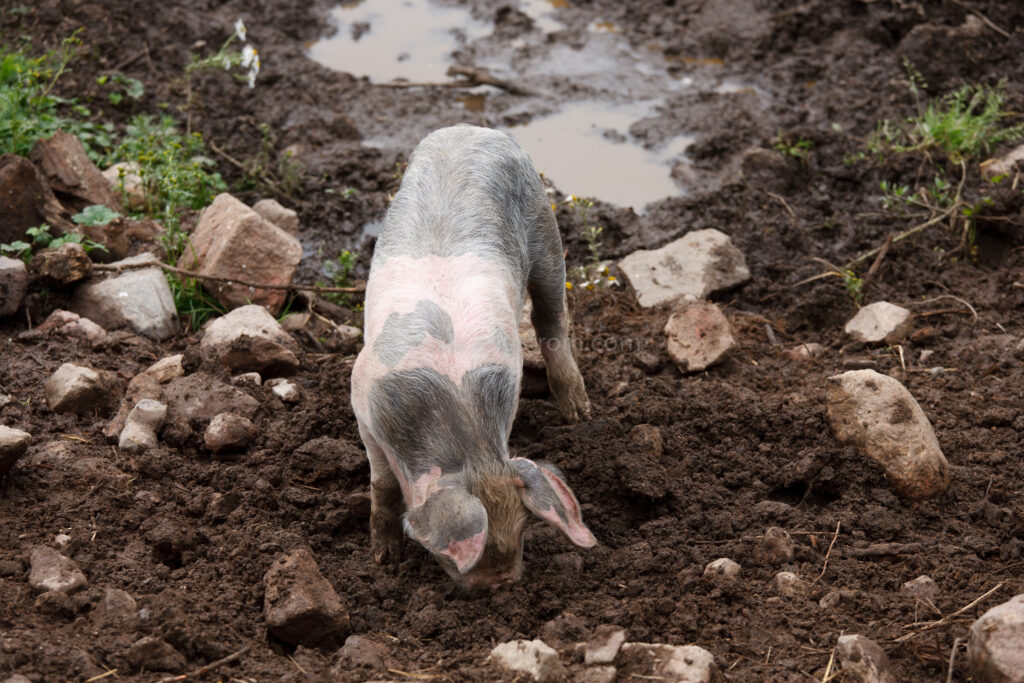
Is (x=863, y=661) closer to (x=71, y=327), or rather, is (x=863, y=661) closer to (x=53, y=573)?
(x=53, y=573)

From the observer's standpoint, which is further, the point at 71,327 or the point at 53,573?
the point at 71,327

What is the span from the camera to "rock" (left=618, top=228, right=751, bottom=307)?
20.5ft

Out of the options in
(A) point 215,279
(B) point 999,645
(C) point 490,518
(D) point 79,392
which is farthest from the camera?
(A) point 215,279

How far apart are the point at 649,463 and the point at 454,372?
48.1 inches

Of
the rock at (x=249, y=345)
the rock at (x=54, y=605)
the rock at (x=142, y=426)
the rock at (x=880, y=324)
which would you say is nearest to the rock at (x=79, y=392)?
the rock at (x=142, y=426)

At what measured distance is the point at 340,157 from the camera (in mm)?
7566

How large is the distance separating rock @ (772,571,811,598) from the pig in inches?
30.0

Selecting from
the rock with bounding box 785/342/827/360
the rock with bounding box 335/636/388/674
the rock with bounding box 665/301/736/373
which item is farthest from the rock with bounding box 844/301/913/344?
the rock with bounding box 335/636/388/674

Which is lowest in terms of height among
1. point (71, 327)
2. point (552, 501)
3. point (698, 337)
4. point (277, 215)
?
point (277, 215)

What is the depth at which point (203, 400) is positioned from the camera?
4902 mm

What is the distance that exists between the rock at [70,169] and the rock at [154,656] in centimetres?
382

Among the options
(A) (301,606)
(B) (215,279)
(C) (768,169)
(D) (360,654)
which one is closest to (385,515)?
(A) (301,606)

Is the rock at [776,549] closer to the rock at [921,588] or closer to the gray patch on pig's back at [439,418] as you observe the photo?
the rock at [921,588]

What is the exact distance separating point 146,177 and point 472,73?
297 cm
